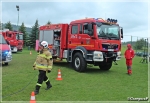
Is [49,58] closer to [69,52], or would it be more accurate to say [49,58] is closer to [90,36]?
[90,36]

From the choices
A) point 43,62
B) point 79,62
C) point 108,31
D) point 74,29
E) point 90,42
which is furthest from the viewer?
point 74,29

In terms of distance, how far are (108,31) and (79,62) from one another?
2.25 metres

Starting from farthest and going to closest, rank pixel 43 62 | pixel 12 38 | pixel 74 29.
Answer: pixel 12 38
pixel 74 29
pixel 43 62

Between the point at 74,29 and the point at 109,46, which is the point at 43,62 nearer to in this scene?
the point at 109,46

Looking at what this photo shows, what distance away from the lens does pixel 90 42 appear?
10188 millimetres

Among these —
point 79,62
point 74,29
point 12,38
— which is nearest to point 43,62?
point 79,62

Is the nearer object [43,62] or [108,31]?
[43,62]

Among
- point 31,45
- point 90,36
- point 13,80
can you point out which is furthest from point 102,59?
point 31,45

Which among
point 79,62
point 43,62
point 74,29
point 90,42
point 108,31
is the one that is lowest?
point 79,62

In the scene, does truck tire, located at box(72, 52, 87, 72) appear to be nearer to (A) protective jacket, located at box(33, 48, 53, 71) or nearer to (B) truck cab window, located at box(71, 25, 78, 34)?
(B) truck cab window, located at box(71, 25, 78, 34)

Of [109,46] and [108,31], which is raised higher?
[108,31]

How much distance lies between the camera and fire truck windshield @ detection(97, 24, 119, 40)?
10113mm

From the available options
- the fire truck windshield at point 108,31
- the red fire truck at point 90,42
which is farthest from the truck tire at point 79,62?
the fire truck windshield at point 108,31

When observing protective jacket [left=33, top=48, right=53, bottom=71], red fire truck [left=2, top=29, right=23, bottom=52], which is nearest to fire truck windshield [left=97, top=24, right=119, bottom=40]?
protective jacket [left=33, top=48, right=53, bottom=71]
